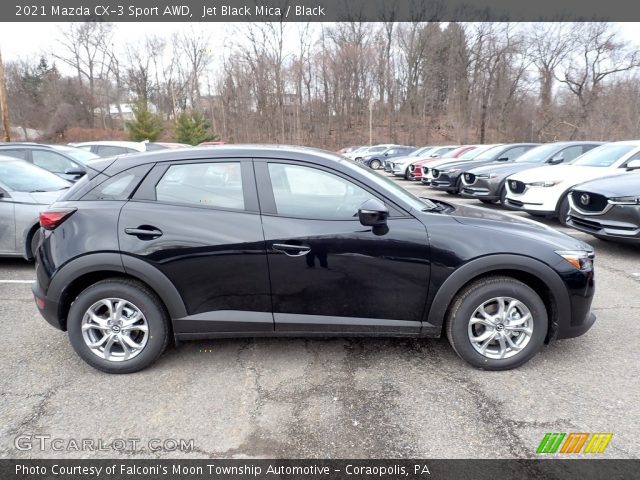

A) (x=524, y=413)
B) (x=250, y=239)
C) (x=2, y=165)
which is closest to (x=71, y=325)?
(x=250, y=239)

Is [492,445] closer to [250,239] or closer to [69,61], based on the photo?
[250,239]

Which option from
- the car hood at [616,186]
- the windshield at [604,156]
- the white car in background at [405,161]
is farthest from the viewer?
the white car in background at [405,161]

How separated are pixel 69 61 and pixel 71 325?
61139 mm

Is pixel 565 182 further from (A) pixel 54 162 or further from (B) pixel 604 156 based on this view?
(A) pixel 54 162

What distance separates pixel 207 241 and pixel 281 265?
0.56 metres

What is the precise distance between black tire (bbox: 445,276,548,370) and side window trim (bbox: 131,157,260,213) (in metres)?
1.67

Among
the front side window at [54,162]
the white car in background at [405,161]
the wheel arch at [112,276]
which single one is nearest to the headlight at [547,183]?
the wheel arch at [112,276]

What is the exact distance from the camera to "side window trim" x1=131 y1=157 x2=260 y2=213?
120 inches

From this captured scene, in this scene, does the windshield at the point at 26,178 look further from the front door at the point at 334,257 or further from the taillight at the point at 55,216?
the front door at the point at 334,257

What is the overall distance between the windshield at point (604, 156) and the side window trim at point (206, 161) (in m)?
7.64

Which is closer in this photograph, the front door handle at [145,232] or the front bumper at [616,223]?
the front door handle at [145,232]

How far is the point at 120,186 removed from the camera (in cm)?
311

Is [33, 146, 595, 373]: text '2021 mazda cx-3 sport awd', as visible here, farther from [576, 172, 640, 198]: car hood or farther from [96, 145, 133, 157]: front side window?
[96, 145, 133, 157]: front side window

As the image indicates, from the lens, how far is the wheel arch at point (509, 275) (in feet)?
9.69
